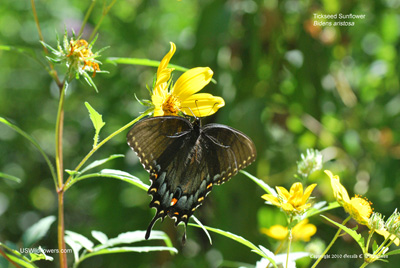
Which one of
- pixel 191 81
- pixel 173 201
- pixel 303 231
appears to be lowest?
pixel 303 231

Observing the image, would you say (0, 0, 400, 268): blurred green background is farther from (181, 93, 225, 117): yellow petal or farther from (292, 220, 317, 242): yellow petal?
(181, 93, 225, 117): yellow petal

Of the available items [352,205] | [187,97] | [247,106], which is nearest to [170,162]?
[187,97]

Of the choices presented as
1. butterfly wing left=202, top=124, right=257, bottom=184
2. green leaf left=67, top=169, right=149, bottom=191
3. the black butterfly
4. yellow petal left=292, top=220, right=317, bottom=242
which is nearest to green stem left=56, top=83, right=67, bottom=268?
green leaf left=67, top=169, right=149, bottom=191

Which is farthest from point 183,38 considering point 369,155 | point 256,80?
point 369,155

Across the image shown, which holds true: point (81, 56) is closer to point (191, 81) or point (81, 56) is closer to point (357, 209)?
point (191, 81)

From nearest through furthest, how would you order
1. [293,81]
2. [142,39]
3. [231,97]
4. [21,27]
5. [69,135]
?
[231,97]
[293,81]
[142,39]
[21,27]
[69,135]

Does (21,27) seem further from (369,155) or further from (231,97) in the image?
(369,155)
